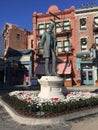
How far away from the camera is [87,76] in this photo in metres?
36.5

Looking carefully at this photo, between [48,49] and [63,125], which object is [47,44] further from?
[63,125]

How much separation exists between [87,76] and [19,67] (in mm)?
11514

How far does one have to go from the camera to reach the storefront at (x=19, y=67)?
1561 inches

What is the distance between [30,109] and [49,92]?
3582 mm

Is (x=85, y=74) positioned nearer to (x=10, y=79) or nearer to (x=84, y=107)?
(x=10, y=79)

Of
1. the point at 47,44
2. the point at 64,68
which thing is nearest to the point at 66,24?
the point at 64,68

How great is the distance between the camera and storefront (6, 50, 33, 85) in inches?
1561

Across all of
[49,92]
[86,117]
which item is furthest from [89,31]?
[86,117]

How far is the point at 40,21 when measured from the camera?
40062 millimetres

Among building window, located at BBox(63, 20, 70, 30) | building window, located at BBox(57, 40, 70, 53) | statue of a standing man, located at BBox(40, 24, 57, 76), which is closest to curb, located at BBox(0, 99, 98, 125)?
statue of a standing man, located at BBox(40, 24, 57, 76)

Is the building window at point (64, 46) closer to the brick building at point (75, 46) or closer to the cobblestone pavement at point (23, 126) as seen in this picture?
the brick building at point (75, 46)

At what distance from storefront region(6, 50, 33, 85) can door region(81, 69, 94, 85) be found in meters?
8.50

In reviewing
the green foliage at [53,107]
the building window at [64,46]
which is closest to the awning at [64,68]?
the building window at [64,46]

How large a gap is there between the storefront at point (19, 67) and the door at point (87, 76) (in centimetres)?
850
